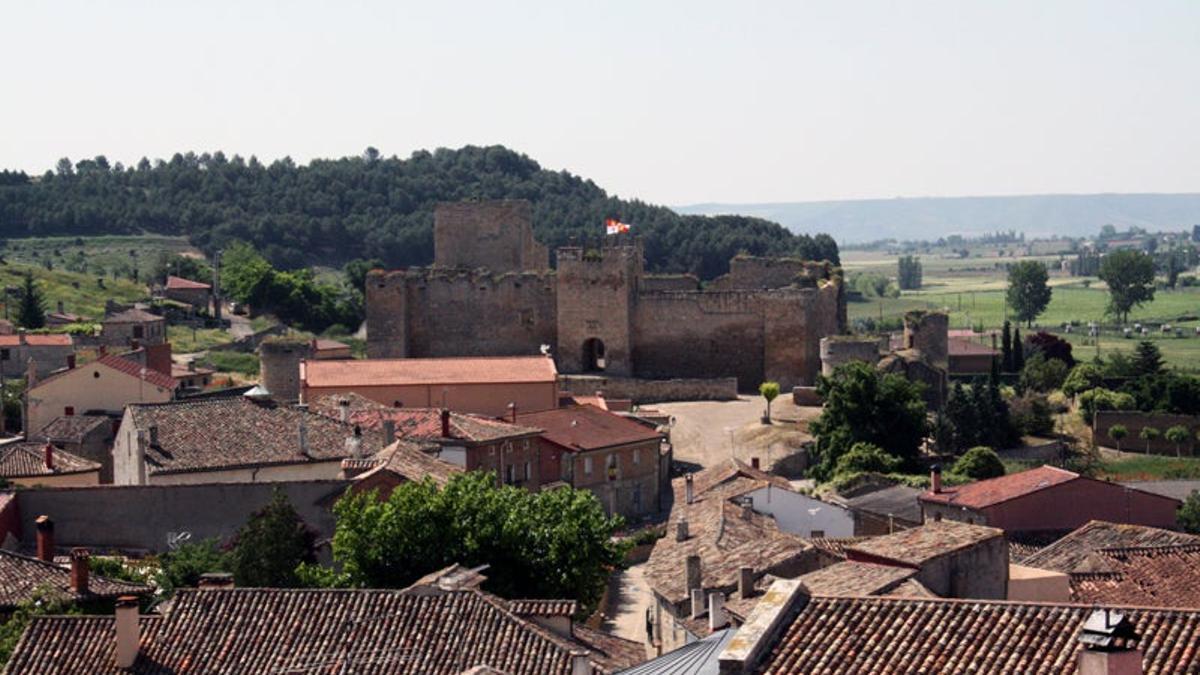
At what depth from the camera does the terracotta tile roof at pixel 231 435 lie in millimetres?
32125

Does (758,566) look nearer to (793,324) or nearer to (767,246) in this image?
(793,324)

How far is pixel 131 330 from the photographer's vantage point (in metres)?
62.5

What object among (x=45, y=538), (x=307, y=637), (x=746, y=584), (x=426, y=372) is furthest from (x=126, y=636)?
(x=426, y=372)

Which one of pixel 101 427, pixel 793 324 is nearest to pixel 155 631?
pixel 101 427

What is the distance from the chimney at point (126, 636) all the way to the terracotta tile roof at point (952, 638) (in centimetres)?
683

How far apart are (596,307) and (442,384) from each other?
10.6m

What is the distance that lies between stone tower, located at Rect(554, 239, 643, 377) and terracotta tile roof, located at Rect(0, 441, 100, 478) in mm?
21362

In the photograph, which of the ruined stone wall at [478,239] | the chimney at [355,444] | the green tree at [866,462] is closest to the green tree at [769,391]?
the green tree at [866,462]

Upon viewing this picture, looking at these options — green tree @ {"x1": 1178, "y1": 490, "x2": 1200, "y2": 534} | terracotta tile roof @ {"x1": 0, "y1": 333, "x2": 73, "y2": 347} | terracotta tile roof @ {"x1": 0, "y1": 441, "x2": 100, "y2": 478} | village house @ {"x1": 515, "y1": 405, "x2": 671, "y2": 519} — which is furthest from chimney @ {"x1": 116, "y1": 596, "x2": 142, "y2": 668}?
terracotta tile roof @ {"x1": 0, "y1": 333, "x2": 73, "y2": 347}

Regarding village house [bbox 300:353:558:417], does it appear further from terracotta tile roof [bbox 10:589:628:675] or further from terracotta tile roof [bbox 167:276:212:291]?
terracotta tile roof [bbox 167:276:212:291]

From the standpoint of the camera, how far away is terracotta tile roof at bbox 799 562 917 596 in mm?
18266

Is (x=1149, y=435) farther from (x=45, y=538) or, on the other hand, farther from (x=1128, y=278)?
(x=1128, y=278)

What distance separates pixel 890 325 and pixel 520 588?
254 ft

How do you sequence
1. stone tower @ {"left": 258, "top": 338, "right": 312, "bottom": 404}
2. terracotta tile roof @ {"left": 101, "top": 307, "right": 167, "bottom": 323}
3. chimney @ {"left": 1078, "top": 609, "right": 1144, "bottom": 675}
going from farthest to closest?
terracotta tile roof @ {"left": 101, "top": 307, "right": 167, "bottom": 323}, stone tower @ {"left": 258, "top": 338, "right": 312, "bottom": 404}, chimney @ {"left": 1078, "top": 609, "right": 1144, "bottom": 675}
